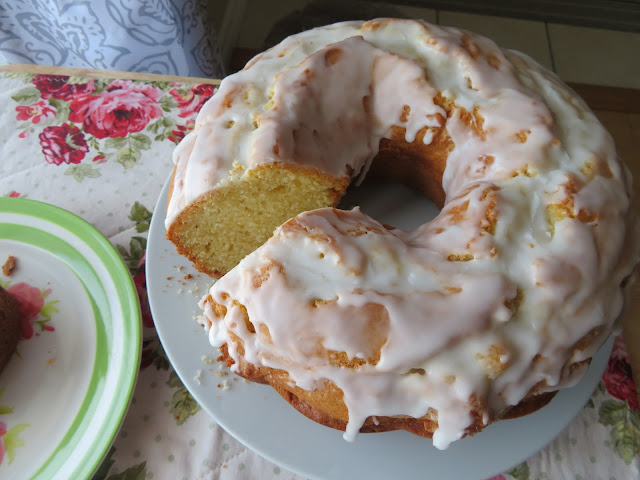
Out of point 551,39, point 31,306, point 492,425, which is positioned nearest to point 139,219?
point 31,306

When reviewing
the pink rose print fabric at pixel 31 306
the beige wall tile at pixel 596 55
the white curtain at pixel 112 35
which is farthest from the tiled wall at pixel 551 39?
the pink rose print fabric at pixel 31 306

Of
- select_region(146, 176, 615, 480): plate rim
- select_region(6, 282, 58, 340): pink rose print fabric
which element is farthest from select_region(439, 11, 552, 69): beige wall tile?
select_region(6, 282, 58, 340): pink rose print fabric

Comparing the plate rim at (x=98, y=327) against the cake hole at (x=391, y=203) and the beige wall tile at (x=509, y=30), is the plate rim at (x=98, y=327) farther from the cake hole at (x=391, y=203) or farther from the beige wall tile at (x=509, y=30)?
the beige wall tile at (x=509, y=30)

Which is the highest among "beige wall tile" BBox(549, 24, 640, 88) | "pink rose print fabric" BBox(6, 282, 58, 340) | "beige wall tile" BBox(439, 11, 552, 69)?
"pink rose print fabric" BBox(6, 282, 58, 340)

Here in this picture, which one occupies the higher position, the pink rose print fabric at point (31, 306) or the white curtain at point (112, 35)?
the white curtain at point (112, 35)

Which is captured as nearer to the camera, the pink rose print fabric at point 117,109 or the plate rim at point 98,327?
the plate rim at point 98,327

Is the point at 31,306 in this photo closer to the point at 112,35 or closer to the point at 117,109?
the point at 117,109

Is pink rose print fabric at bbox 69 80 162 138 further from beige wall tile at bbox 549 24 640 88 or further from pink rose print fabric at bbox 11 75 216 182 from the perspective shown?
beige wall tile at bbox 549 24 640 88
